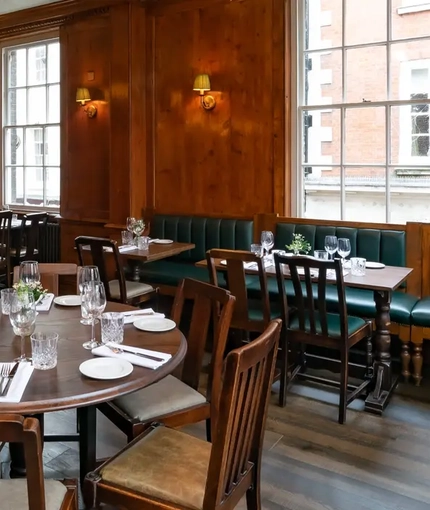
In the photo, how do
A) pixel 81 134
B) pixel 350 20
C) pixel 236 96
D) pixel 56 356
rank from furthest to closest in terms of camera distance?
pixel 81 134
pixel 236 96
pixel 350 20
pixel 56 356

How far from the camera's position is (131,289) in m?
4.33

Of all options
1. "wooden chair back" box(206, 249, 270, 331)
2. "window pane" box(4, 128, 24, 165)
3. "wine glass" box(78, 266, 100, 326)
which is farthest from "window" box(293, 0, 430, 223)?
"window pane" box(4, 128, 24, 165)

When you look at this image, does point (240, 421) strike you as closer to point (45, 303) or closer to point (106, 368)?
point (106, 368)

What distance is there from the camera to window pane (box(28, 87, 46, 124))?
6844 mm

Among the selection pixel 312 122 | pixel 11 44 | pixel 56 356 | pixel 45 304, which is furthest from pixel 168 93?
pixel 56 356

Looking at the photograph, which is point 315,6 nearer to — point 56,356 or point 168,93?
point 168,93

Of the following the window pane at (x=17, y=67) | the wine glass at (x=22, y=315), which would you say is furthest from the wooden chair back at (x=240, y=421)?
the window pane at (x=17, y=67)

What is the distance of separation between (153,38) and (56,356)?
4631mm

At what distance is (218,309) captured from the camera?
2.32m

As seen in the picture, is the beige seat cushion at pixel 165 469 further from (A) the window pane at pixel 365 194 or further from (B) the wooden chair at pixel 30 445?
(A) the window pane at pixel 365 194

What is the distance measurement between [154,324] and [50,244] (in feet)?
15.7

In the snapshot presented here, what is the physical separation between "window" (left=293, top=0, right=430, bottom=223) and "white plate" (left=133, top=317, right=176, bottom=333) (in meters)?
2.91

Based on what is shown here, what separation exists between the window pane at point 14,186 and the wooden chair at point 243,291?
466 cm

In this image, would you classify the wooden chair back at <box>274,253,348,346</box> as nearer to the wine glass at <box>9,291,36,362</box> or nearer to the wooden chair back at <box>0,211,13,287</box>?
the wine glass at <box>9,291,36,362</box>
